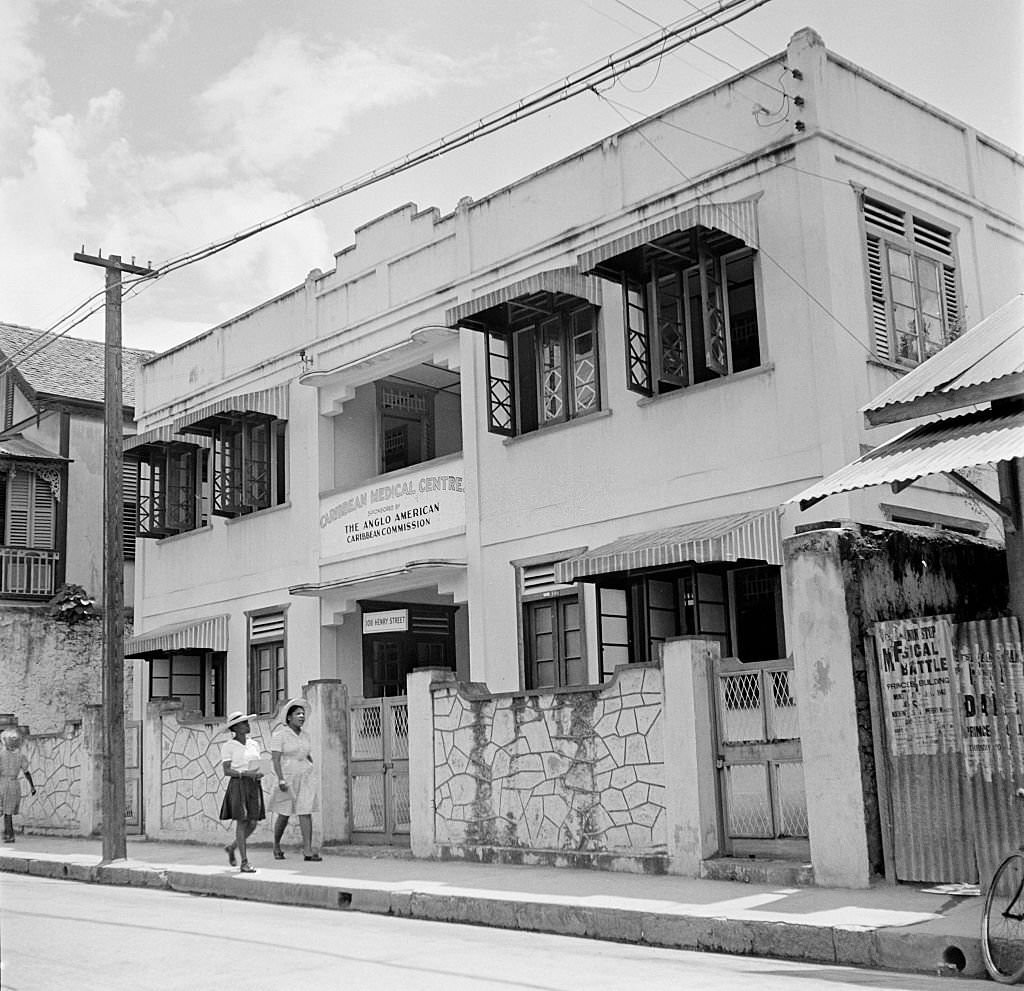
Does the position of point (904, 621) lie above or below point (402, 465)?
below

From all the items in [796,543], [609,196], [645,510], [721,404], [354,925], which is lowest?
[354,925]

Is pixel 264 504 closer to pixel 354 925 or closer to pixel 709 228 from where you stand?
pixel 709 228

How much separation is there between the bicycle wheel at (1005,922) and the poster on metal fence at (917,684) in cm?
188

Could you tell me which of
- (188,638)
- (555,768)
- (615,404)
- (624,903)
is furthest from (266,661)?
(624,903)

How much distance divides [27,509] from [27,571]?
1265 millimetres

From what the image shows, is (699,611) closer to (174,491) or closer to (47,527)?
(174,491)

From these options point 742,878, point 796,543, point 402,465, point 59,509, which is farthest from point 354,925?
point 59,509

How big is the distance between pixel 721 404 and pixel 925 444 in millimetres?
4974

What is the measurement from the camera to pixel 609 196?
52.6 feet

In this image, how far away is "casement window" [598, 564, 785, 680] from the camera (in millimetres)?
14641

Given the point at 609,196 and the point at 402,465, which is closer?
the point at 609,196

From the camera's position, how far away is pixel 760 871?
10.6 metres

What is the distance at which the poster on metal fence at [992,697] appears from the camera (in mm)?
9086

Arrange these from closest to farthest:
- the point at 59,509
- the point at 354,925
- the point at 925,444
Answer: the point at 925,444 < the point at 354,925 < the point at 59,509
